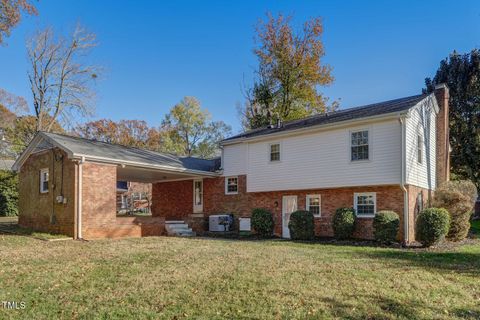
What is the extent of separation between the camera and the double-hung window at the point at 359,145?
1536cm

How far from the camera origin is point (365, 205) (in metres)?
15.6

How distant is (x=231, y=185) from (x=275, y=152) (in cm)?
334

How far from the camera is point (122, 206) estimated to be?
1570 inches

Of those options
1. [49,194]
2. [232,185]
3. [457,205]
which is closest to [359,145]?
[457,205]

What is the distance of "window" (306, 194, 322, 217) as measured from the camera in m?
17.0

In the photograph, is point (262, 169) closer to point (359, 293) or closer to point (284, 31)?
point (359, 293)

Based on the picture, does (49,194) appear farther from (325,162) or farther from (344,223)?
(344,223)

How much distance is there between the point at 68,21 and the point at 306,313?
29.8 m

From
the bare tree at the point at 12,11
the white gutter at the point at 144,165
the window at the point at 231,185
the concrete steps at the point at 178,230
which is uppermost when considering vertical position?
the bare tree at the point at 12,11

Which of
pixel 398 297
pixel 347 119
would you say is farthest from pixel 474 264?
pixel 347 119

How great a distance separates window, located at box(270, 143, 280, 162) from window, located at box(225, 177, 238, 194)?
2616mm

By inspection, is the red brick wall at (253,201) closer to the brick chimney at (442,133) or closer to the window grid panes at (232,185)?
the window grid panes at (232,185)

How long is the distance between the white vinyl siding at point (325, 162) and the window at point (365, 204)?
0.71 meters

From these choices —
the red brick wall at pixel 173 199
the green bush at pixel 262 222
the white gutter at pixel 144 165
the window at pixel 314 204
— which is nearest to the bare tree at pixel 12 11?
the white gutter at pixel 144 165
